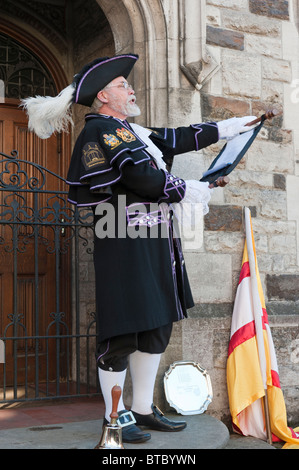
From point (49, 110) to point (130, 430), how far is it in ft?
5.39

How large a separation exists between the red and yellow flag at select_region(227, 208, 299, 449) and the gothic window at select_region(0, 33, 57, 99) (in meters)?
2.55

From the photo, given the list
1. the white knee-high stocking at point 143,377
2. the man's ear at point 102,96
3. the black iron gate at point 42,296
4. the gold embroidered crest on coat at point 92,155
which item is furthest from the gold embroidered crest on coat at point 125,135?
the black iron gate at point 42,296

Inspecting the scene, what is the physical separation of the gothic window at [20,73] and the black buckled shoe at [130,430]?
10.5 feet

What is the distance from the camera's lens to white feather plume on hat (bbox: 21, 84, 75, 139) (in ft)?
10.3

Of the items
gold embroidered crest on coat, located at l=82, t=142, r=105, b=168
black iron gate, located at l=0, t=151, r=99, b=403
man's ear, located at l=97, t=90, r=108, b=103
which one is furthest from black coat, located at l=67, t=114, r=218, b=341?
black iron gate, located at l=0, t=151, r=99, b=403

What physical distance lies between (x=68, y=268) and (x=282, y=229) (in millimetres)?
1804

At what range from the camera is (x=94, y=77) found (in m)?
3.20

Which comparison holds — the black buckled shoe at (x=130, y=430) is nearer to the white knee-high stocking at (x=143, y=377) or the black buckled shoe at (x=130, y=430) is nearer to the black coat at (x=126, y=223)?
the white knee-high stocking at (x=143, y=377)

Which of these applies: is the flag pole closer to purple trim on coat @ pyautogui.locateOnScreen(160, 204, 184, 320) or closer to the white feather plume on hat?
purple trim on coat @ pyautogui.locateOnScreen(160, 204, 184, 320)

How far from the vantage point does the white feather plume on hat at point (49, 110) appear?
3145 mm

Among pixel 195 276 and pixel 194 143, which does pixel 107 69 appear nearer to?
pixel 194 143

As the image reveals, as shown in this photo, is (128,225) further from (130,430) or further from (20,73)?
(20,73)

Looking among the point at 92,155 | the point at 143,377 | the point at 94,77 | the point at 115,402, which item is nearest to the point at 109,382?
the point at 143,377
